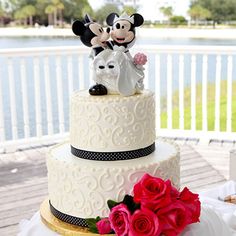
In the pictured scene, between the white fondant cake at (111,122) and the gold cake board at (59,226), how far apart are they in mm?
285

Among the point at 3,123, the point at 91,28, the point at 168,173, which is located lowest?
the point at 3,123

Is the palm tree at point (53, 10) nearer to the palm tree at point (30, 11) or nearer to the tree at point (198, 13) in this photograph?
the palm tree at point (30, 11)

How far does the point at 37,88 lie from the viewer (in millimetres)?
4516

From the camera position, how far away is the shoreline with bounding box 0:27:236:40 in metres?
5.65

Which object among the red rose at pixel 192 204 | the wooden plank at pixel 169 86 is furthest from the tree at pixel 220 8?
the red rose at pixel 192 204

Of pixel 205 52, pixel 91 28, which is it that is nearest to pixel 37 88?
pixel 205 52

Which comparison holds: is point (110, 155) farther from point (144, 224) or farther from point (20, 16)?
point (20, 16)

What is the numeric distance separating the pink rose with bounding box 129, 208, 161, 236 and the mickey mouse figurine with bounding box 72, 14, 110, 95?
54cm

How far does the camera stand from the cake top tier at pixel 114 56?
5.44 feet

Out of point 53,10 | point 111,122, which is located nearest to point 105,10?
point 53,10

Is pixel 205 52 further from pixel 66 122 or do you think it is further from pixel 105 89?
pixel 105 89

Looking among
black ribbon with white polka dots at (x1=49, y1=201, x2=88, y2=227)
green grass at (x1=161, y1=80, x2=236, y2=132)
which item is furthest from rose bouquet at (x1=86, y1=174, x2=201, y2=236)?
green grass at (x1=161, y1=80, x2=236, y2=132)

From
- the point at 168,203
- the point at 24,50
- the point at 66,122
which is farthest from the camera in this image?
the point at 66,122

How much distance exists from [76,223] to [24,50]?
302 centimetres
